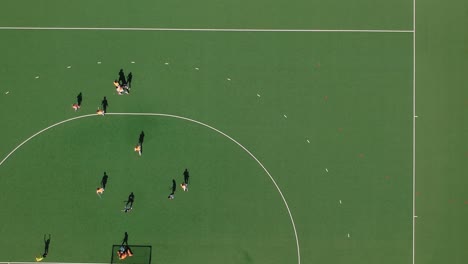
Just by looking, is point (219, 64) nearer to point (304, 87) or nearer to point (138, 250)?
point (304, 87)

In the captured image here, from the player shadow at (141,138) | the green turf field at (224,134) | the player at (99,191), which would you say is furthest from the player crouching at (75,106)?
the player at (99,191)

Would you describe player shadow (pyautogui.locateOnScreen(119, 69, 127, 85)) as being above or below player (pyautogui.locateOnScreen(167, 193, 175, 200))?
above

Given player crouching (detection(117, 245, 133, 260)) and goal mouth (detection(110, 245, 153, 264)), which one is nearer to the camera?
player crouching (detection(117, 245, 133, 260))

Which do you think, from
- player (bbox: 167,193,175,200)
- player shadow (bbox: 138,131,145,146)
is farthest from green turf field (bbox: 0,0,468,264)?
player (bbox: 167,193,175,200)

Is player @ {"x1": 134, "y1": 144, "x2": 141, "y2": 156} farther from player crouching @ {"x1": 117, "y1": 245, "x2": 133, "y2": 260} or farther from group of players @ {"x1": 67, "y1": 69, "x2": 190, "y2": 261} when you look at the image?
player crouching @ {"x1": 117, "y1": 245, "x2": 133, "y2": 260}

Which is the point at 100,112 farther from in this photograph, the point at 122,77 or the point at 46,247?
the point at 46,247

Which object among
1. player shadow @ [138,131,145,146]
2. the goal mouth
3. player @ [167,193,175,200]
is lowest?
the goal mouth

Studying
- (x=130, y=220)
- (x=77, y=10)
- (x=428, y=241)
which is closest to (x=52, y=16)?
(x=77, y=10)

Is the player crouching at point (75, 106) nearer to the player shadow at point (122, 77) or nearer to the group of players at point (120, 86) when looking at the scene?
the group of players at point (120, 86)
